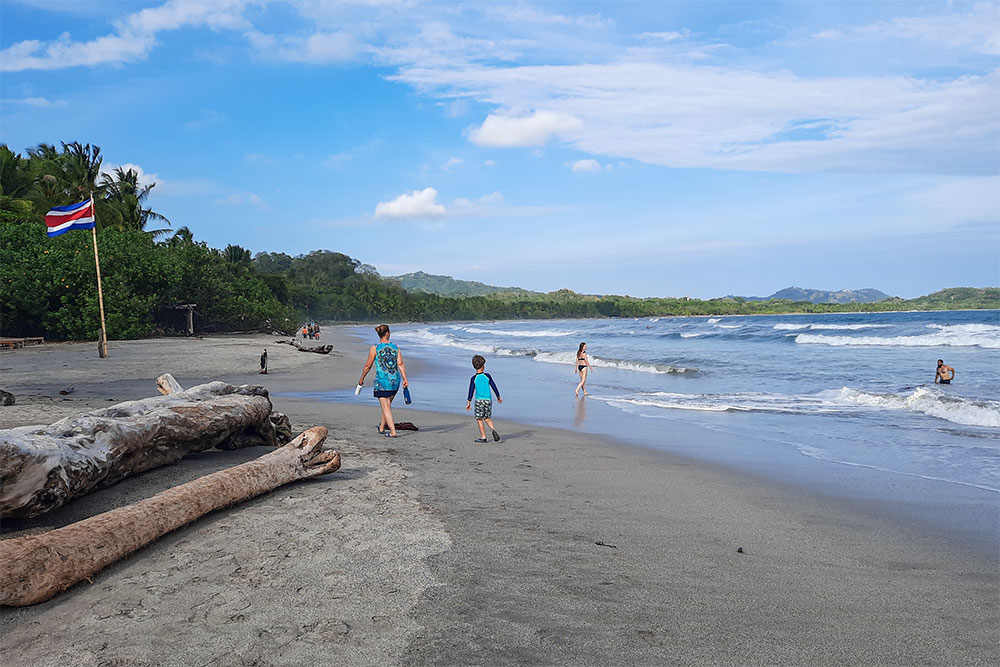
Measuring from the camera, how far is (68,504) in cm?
520

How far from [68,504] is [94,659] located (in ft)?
8.89

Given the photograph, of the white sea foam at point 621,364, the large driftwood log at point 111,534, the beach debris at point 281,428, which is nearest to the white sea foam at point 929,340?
the white sea foam at point 621,364

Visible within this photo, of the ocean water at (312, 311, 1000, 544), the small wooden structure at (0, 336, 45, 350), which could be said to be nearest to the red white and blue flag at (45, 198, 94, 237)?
the small wooden structure at (0, 336, 45, 350)

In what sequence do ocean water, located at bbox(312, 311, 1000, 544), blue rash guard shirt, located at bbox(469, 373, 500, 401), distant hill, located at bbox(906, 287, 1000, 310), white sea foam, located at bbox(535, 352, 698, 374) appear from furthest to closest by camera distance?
distant hill, located at bbox(906, 287, 1000, 310)
white sea foam, located at bbox(535, 352, 698, 374)
blue rash guard shirt, located at bbox(469, 373, 500, 401)
ocean water, located at bbox(312, 311, 1000, 544)

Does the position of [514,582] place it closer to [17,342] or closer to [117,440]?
[117,440]

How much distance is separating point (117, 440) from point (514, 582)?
3.91 metres

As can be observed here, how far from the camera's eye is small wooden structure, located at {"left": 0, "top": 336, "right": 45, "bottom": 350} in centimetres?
2390

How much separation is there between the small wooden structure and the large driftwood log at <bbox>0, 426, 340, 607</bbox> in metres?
24.0

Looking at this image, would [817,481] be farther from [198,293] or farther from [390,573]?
[198,293]

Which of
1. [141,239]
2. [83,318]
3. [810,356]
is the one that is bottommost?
[810,356]

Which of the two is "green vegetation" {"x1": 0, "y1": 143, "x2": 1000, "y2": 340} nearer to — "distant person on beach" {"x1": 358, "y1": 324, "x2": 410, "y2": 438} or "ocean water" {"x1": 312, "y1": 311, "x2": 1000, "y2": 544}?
"ocean water" {"x1": 312, "y1": 311, "x2": 1000, "y2": 544}

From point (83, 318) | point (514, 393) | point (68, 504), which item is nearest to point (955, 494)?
point (68, 504)

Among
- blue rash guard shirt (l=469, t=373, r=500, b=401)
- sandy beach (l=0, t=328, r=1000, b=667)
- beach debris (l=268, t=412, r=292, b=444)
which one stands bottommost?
sandy beach (l=0, t=328, r=1000, b=667)

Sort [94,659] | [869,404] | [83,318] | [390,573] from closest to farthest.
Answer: [94,659]
[390,573]
[869,404]
[83,318]
